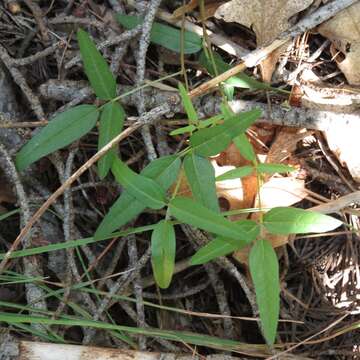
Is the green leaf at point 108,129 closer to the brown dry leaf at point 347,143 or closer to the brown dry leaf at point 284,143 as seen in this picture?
the brown dry leaf at point 284,143

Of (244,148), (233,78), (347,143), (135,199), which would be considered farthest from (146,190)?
(347,143)

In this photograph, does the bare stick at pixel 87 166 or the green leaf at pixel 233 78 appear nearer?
the bare stick at pixel 87 166

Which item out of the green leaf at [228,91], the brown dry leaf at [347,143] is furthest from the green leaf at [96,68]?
the brown dry leaf at [347,143]

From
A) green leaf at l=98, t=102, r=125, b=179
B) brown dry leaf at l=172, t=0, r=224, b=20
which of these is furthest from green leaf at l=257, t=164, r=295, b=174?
brown dry leaf at l=172, t=0, r=224, b=20

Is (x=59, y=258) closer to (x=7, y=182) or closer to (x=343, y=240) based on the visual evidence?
(x=7, y=182)

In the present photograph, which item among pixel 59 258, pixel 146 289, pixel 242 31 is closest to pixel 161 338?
pixel 146 289

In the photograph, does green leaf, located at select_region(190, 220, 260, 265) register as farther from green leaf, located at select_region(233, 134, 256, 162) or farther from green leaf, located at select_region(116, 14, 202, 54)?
green leaf, located at select_region(116, 14, 202, 54)

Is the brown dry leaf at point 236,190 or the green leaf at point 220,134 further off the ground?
the green leaf at point 220,134
